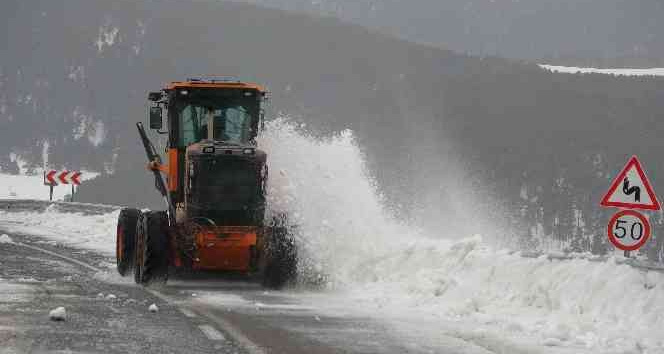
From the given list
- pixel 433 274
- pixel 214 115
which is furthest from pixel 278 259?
pixel 214 115

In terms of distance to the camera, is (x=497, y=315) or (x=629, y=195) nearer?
(x=497, y=315)

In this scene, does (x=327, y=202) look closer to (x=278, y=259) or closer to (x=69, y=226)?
(x=278, y=259)

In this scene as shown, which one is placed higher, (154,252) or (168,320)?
(154,252)

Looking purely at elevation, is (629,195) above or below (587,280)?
above

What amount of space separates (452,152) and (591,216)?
26436 mm

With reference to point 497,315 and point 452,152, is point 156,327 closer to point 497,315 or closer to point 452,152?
point 497,315

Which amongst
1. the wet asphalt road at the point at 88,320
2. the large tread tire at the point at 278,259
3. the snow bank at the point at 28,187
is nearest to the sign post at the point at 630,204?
the large tread tire at the point at 278,259

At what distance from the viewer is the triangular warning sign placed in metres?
12.0

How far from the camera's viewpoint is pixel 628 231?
39.3 feet

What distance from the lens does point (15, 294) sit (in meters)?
12.1

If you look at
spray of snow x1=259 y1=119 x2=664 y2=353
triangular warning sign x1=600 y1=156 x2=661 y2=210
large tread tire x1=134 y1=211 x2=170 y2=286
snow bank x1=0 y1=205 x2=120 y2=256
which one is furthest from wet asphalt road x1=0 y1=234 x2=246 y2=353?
snow bank x1=0 y1=205 x2=120 y2=256

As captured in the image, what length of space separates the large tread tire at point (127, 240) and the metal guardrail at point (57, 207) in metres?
15.3

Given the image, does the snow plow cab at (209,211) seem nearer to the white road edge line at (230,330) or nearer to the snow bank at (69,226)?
the white road edge line at (230,330)

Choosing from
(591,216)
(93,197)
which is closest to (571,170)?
(591,216)
